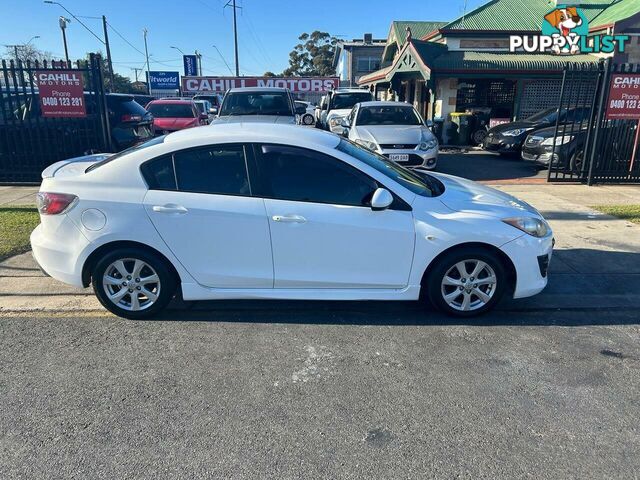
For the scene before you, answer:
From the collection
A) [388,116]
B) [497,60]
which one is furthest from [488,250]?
[497,60]

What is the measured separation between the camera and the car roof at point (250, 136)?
3969 millimetres

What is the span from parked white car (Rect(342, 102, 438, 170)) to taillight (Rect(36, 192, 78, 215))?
6282 mm

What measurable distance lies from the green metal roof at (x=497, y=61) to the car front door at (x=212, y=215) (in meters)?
14.3

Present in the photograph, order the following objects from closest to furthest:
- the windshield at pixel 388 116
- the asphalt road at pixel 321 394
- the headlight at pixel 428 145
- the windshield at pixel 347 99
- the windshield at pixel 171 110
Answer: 1. the asphalt road at pixel 321 394
2. the headlight at pixel 428 145
3. the windshield at pixel 388 116
4. the windshield at pixel 171 110
5. the windshield at pixel 347 99

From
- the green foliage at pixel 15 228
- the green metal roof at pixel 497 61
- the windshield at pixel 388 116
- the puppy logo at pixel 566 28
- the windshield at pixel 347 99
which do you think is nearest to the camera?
the green foliage at pixel 15 228

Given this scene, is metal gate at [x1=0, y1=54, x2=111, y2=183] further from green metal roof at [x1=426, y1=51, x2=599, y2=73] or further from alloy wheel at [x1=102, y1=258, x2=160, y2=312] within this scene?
green metal roof at [x1=426, y1=51, x2=599, y2=73]

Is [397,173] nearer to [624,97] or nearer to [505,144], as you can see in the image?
[624,97]

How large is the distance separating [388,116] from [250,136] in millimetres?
8173

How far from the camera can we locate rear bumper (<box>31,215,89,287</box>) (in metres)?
3.95

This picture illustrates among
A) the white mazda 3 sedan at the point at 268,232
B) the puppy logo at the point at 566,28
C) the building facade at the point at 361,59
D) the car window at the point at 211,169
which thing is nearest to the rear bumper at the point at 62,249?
the white mazda 3 sedan at the point at 268,232

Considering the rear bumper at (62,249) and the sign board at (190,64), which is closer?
the rear bumper at (62,249)

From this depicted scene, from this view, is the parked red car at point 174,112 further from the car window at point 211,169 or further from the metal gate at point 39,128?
the car window at point 211,169

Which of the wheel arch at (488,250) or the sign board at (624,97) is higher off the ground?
the sign board at (624,97)

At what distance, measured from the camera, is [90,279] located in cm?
409
